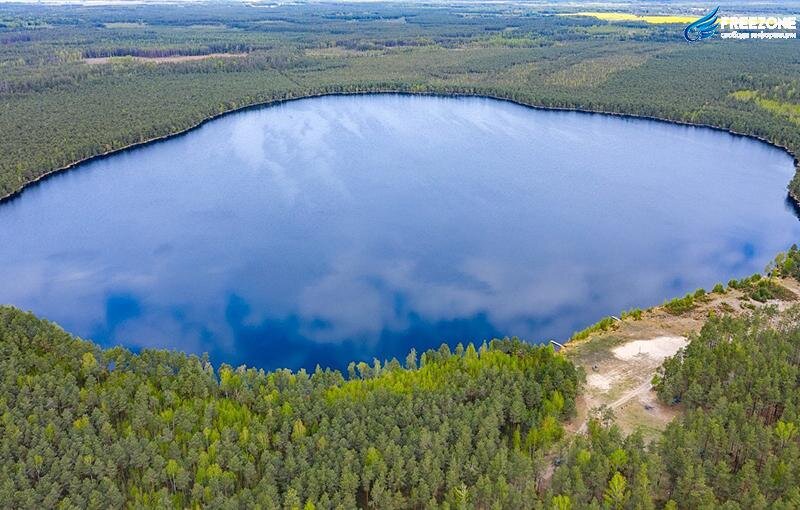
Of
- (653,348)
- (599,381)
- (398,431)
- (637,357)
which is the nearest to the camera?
(398,431)

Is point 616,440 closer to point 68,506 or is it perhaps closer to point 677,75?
point 68,506

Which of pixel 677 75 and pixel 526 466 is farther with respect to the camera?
pixel 677 75

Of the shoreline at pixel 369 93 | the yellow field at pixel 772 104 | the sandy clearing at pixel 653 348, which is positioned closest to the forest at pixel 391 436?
the sandy clearing at pixel 653 348

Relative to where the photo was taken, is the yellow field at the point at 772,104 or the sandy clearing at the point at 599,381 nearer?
the sandy clearing at the point at 599,381

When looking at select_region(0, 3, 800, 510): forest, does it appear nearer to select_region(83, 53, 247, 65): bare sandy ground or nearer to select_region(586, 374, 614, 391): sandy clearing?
select_region(586, 374, 614, 391): sandy clearing

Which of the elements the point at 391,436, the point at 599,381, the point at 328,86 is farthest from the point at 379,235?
the point at 328,86

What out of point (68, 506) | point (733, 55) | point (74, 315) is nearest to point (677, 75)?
point (733, 55)

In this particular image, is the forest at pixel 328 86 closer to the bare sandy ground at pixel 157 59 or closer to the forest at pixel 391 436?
the bare sandy ground at pixel 157 59

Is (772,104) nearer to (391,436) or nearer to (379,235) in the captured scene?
(379,235)
